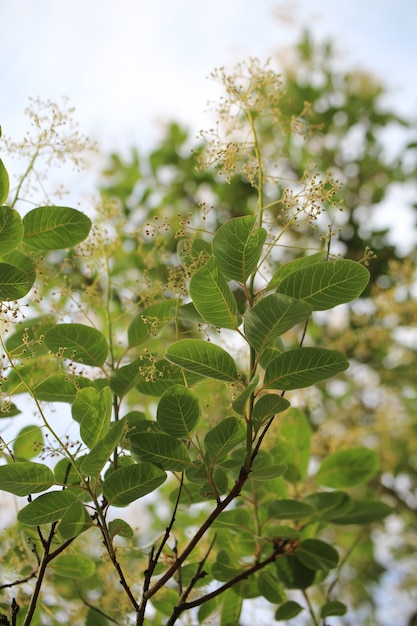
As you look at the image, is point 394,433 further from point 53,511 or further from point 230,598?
point 53,511

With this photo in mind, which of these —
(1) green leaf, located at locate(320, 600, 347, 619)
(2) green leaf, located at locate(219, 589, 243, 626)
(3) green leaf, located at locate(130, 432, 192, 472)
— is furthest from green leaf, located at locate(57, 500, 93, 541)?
(1) green leaf, located at locate(320, 600, 347, 619)

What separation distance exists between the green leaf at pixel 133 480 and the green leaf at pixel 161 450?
1.0 inches

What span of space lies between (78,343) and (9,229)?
25 cm

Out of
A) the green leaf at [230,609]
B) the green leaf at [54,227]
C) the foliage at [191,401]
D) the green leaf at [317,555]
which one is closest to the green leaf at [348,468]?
the foliage at [191,401]

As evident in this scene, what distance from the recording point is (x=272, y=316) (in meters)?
0.91

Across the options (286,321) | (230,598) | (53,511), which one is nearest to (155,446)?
(53,511)

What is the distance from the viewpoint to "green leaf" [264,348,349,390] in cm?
94

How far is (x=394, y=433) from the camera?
337 cm

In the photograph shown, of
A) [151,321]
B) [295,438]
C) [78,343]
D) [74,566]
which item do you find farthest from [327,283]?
[74,566]

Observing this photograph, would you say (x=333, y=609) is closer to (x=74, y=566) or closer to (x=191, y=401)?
(x=74, y=566)

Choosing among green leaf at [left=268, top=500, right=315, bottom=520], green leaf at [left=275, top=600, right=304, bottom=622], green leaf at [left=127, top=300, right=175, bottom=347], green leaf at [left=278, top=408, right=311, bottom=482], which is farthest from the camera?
green leaf at [left=278, top=408, right=311, bottom=482]

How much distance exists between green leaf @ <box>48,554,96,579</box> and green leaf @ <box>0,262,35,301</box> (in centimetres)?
56

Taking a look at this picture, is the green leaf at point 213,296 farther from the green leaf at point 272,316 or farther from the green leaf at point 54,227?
the green leaf at point 54,227

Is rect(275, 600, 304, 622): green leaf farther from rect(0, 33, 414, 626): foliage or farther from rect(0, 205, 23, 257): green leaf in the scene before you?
rect(0, 205, 23, 257): green leaf
